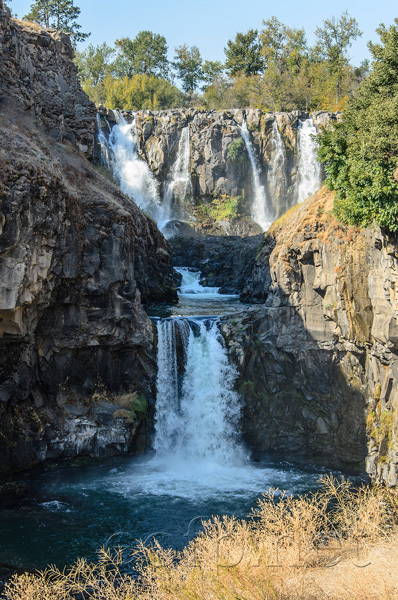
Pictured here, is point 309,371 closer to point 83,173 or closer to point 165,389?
point 165,389

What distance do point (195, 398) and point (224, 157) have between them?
36.6 m

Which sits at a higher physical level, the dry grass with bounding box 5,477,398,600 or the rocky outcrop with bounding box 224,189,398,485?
the rocky outcrop with bounding box 224,189,398,485

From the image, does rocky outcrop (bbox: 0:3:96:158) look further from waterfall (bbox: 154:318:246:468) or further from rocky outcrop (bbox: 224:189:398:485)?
rocky outcrop (bbox: 224:189:398:485)

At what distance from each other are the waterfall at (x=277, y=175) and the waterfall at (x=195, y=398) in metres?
34.3

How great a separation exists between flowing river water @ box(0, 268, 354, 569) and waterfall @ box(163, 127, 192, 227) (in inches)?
1066

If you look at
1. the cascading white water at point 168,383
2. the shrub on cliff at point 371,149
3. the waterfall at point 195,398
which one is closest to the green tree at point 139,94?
the cascading white water at point 168,383

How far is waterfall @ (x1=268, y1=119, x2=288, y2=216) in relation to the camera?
5931 centimetres

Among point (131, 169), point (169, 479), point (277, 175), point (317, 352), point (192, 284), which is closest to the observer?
point (169, 479)

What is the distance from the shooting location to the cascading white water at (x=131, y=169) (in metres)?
55.7

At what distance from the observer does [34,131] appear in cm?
2477

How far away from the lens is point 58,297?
24.0 metres

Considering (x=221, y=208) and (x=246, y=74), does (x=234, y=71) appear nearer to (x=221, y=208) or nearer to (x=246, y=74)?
(x=246, y=74)

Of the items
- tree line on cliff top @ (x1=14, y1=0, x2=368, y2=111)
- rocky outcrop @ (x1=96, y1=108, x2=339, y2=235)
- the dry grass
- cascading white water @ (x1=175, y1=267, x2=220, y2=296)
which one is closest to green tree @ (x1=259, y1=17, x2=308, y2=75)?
tree line on cliff top @ (x1=14, y1=0, x2=368, y2=111)

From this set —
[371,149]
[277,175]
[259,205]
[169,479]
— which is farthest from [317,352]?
[277,175]
